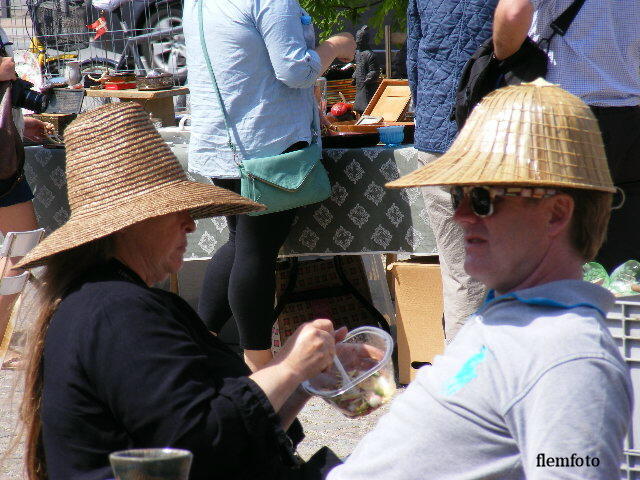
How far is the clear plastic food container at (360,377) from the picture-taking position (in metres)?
1.92

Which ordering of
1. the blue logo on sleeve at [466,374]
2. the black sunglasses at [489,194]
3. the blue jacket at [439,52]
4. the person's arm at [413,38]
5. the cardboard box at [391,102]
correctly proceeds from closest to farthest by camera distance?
1. the blue logo on sleeve at [466,374]
2. the black sunglasses at [489,194]
3. the blue jacket at [439,52]
4. the person's arm at [413,38]
5. the cardboard box at [391,102]

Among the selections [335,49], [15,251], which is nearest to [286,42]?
[335,49]

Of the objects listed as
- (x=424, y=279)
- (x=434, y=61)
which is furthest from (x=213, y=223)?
(x=434, y=61)

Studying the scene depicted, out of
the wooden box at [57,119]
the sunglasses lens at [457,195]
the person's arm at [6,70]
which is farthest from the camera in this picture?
the wooden box at [57,119]

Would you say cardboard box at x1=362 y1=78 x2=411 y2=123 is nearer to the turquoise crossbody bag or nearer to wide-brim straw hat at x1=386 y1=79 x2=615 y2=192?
the turquoise crossbody bag

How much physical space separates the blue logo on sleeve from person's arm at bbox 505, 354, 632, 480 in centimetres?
10

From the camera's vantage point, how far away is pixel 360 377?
1.91 m

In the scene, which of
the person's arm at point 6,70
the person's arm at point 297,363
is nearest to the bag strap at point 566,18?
the person's arm at point 297,363

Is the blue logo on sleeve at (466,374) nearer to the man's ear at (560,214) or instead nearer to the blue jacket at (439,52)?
the man's ear at (560,214)

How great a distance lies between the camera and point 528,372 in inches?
55.2

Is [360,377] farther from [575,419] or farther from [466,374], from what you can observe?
[575,419]

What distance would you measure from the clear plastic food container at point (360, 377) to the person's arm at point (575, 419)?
1.87 feet

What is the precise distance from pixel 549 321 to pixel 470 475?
0.91 feet

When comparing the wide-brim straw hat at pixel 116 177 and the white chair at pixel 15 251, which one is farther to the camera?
the white chair at pixel 15 251
